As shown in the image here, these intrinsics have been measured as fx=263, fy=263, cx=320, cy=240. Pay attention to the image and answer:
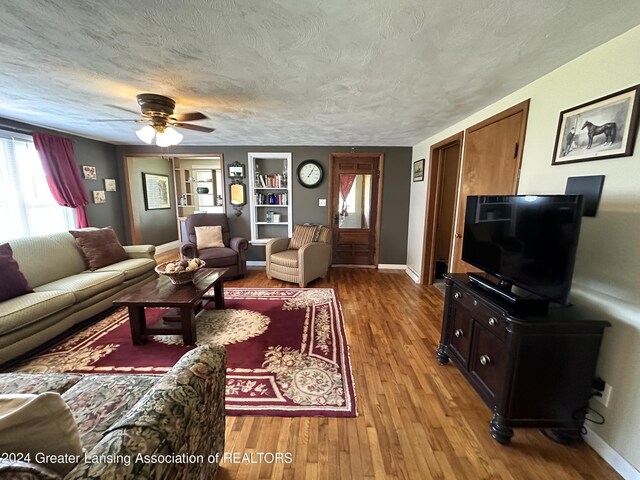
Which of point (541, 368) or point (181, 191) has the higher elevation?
point (181, 191)

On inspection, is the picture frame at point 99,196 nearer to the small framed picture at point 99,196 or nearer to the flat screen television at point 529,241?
the small framed picture at point 99,196

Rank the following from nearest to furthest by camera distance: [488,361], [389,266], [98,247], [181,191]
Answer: [488,361]
[98,247]
[389,266]
[181,191]

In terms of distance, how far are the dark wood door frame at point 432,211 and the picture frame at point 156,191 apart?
542cm

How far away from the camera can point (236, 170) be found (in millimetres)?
4672

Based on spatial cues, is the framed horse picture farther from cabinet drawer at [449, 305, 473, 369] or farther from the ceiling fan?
the ceiling fan

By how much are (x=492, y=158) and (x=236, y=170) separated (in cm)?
384

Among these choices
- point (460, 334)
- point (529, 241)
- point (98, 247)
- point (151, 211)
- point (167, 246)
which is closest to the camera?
point (529, 241)

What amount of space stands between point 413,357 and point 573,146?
6.11 feet

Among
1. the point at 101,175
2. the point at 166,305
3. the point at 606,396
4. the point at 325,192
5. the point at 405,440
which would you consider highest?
the point at 101,175

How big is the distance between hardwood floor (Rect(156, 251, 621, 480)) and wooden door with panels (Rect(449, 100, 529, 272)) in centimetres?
140

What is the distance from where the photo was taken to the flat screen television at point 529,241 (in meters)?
1.30

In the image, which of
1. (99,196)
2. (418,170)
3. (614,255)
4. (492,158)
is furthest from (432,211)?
(99,196)

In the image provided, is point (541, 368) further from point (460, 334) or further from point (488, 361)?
point (460, 334)

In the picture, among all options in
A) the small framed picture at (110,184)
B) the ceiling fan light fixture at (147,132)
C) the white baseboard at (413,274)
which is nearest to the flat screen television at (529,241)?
the white baseboard at (413,274)
